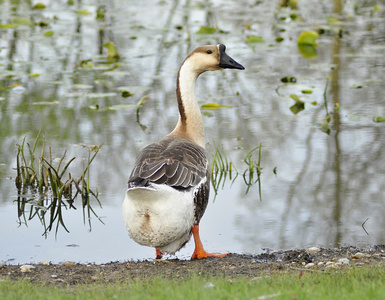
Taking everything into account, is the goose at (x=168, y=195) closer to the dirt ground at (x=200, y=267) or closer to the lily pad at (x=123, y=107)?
the dirt ground at (x=200, y=267)

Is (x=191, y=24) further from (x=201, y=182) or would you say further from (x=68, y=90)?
(x=201, y=182)

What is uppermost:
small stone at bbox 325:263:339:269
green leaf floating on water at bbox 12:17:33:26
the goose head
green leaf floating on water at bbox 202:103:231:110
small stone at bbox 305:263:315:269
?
the goose head

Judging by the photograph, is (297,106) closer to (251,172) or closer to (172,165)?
(251,172)

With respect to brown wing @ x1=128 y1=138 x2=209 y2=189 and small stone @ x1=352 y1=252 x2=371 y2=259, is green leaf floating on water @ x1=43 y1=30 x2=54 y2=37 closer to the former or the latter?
brown wing @ x1=128 y1=138 x2=209 y2=189

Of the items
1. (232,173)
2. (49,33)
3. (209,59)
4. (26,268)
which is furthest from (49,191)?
(49,33)

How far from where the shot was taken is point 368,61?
46.4ft

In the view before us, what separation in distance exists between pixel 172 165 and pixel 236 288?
5.90ft

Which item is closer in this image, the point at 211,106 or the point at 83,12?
the point at 211,106

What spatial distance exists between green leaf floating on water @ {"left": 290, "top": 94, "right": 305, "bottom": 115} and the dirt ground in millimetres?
5206

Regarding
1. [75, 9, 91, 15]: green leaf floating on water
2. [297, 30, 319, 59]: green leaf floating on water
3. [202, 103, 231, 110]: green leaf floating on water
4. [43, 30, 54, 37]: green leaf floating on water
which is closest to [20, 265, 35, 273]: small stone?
[202, 103, 231, 110]: green leaf floating on water

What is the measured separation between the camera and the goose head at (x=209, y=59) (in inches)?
280

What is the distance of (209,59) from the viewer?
282 inches

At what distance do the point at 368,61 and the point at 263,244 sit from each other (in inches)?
329

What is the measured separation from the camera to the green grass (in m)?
3.97
